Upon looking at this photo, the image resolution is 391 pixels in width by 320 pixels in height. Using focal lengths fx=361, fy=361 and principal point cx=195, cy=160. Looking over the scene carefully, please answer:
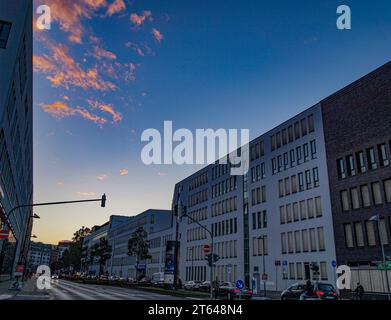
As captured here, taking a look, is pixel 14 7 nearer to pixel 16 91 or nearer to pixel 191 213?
pixel 16 91

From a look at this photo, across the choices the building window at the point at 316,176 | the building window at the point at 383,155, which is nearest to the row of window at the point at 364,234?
the building window at the point at 383,155

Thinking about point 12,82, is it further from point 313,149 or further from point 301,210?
point 301,210

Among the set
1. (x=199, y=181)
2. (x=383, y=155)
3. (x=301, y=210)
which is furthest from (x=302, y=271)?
(x=199, y=181)

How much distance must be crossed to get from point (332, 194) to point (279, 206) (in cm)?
1015

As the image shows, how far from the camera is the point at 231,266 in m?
61.0

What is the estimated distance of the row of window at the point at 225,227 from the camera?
63475mm

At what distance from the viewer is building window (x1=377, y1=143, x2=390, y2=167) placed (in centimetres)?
3819

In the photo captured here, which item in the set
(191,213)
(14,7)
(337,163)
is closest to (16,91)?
(14,7)

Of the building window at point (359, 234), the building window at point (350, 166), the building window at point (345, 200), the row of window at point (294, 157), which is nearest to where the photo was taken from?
the building window at point (359, 234)

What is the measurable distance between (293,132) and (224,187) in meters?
21.5

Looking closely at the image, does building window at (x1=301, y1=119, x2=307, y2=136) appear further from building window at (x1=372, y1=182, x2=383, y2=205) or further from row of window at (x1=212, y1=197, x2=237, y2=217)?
row of window at (x1=212, y1=197, x2=237, y2=217)

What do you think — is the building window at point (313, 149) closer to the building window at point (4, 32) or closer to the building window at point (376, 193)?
the building window at point (376, 193)

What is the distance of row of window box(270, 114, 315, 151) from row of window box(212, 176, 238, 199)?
12650 mm

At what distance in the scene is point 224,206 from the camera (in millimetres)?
68438
